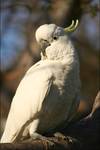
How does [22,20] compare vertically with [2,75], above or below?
above

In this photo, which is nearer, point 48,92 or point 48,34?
point 48,92

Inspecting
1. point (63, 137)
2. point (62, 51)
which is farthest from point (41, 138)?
point (62, 51)

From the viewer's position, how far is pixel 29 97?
15.4 ft

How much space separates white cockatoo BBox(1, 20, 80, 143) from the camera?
15.3ft

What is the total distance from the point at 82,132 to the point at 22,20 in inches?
260

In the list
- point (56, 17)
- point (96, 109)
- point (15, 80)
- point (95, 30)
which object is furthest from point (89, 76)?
point (96, 109)

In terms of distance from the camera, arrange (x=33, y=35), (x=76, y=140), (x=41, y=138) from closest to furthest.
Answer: (x=41, y=138)
(x=76, y=140)
(x=33, y=35)

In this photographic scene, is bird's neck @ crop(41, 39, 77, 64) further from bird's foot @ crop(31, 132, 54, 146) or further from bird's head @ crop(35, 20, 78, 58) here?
bird's foot @ crop(31, 132, 54, 146)

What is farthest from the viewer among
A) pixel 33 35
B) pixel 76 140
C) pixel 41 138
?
pixel 33 35

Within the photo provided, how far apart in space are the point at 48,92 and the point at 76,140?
0.41 m

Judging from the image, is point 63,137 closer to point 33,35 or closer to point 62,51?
point 62,51

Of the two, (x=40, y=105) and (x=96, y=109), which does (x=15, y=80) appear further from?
(x=40, y=105)

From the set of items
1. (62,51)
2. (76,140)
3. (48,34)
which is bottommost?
(76,140)

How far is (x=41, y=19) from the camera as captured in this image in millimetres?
9352
